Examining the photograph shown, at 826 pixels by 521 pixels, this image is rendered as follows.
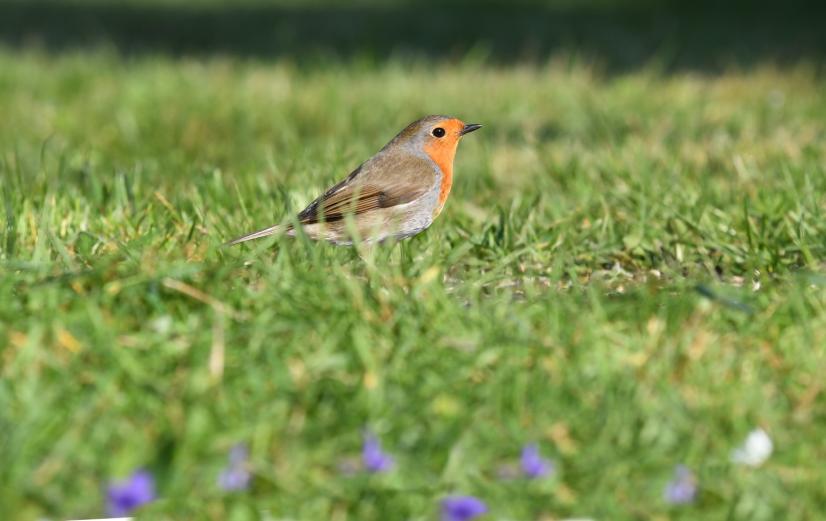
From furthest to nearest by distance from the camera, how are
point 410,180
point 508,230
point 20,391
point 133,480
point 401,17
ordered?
point 401,17, point 410,180, point 508,230, point 20,391, point 133,480

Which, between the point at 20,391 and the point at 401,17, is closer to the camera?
the point at 20,391

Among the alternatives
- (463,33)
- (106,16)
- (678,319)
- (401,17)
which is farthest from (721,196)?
(106,16)

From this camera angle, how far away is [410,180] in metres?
5.35

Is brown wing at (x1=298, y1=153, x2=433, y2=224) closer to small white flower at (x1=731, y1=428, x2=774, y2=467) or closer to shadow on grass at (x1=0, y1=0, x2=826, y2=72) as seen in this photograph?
small white flower at (x1=731, y1=428, x2=774, y2=467)

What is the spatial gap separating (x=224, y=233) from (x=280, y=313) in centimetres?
154

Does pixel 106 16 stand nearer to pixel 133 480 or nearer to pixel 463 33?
pixel 463 33

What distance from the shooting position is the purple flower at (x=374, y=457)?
2971mm

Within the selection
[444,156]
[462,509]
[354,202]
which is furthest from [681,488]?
[444,156]

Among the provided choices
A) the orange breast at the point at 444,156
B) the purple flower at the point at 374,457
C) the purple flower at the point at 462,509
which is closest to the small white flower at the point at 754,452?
the purple flower at the point at 462,509

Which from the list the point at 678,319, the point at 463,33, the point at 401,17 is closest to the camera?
the point at 678,319

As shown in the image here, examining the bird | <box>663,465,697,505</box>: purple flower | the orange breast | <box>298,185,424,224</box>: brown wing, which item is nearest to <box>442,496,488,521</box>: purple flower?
<box>663,465,697,505</box>: purple flower

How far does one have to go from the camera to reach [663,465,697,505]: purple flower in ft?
9.77

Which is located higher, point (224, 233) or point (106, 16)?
point (224, 233)

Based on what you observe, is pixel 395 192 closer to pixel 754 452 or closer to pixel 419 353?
pixel 419 353
